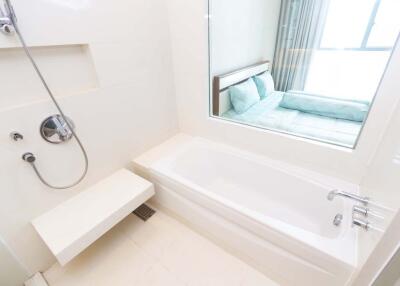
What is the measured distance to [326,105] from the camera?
1805mm

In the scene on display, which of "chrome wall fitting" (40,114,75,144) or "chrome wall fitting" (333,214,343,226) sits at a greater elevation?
"chrome wall fitting" (40,114,75,144)

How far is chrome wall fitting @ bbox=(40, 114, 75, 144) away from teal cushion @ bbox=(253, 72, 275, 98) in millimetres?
1816

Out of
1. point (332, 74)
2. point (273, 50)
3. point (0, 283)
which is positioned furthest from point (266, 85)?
point (0, 283)

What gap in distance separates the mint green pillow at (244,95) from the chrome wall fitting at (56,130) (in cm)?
147

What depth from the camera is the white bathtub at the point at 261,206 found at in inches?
40.6

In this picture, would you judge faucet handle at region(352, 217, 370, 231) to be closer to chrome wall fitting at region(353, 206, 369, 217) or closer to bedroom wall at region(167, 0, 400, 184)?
chrome wall fitting at region(353, 206, 369, 217)

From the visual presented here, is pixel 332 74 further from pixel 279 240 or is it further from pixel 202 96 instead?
pixel 279 240

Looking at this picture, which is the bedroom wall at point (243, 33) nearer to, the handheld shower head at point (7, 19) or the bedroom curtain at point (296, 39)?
→ the bedroom curtain at point (296, 39)

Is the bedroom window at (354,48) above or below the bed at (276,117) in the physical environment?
above

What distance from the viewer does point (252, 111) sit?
2008 millimetres

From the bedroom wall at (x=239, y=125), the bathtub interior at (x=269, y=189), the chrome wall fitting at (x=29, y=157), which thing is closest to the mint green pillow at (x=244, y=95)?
the bedroom wall at (x=239, y=125)

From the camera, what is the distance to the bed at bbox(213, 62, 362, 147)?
1483 mm

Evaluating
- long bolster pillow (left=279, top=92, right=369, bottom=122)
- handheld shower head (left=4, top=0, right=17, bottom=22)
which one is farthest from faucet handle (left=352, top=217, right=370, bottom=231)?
handheld shower head (left=4, top=0, right=17, bottom=22)

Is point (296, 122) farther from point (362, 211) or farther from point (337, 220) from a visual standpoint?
point (362, 211)
